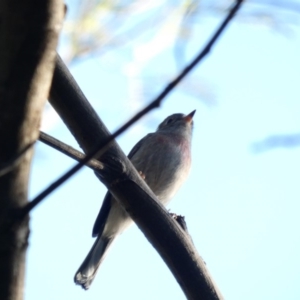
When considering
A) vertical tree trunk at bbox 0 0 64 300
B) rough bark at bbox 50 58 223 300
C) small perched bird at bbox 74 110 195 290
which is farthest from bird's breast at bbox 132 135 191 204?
vertical tree trunk at bbox 0 0 64 300

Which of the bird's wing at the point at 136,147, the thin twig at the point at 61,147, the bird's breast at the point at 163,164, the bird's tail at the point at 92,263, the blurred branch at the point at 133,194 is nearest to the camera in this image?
the thin twig at the point at 61,147

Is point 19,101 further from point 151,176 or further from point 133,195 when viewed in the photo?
point 151,176

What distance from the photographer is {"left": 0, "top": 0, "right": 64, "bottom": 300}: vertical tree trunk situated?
1522 millimetres

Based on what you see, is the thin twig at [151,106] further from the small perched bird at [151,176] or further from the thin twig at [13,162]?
the small perched bird at [151,176]

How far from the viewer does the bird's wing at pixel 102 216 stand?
5676mm

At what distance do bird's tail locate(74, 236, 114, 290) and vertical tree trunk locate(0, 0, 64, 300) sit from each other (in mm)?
3706

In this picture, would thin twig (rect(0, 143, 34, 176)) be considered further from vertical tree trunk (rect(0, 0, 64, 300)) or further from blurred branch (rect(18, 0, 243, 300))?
blurred branch (rect(18, 0, 243, 300))

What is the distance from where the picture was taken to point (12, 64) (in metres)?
1.54

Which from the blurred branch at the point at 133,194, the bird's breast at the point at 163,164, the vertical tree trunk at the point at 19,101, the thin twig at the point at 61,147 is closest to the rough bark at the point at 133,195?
the blurred branch at the point at 133,194

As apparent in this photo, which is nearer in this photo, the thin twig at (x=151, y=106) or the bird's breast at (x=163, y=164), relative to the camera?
the thin twig at (x=151, y=106)

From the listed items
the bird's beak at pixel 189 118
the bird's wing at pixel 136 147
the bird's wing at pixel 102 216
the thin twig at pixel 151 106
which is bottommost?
the thin twig at pixel 151 106

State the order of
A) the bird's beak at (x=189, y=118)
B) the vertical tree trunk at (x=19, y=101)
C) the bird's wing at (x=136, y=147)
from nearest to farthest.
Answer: the vertical tree trunk at (x=19, y=101)
the bird's wing at (x=136, y=147)
the bird's beak at (x=189, y=118)

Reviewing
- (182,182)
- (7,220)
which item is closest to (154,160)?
(182,182)

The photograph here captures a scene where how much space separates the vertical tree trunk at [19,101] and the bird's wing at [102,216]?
4039 mm
